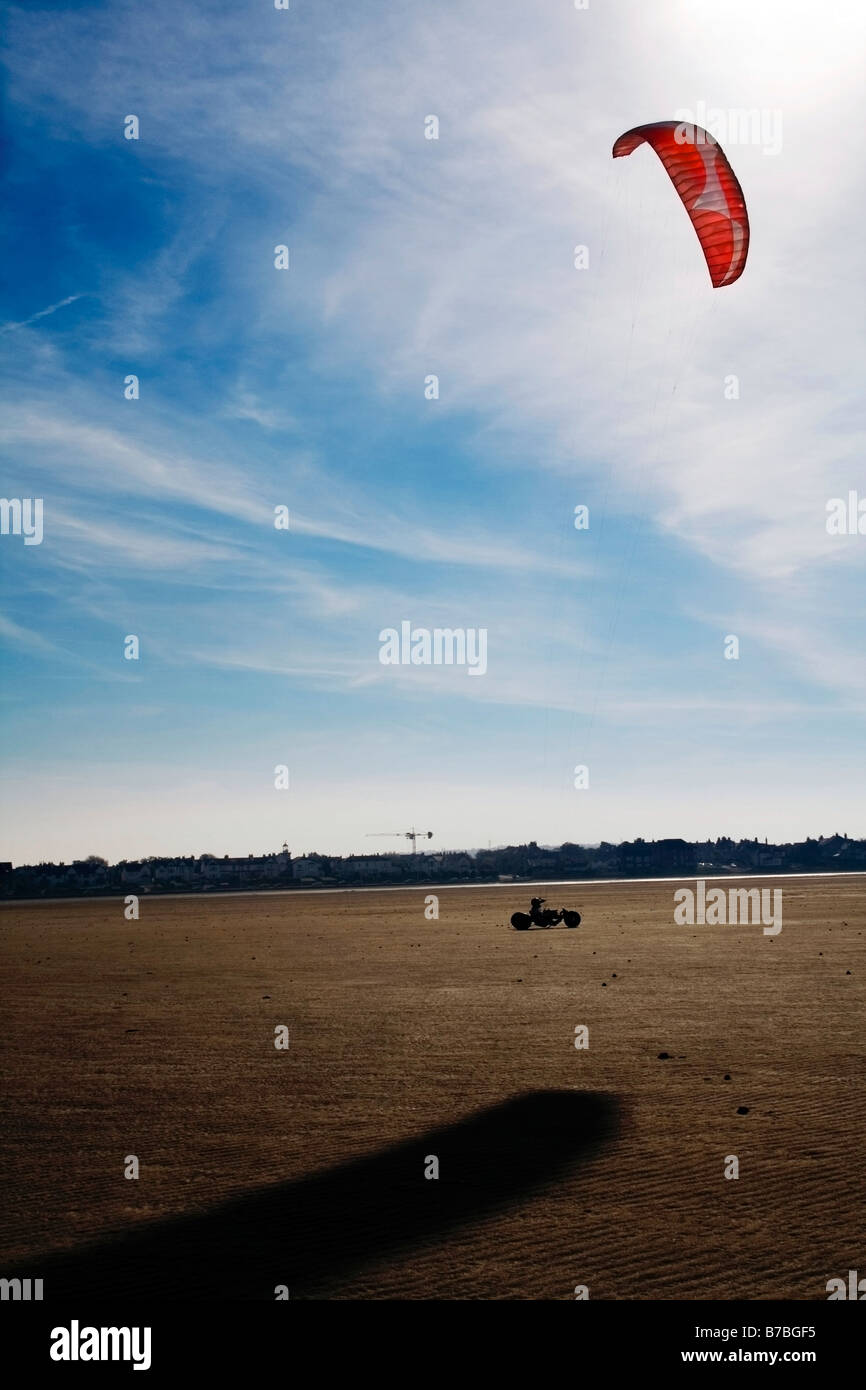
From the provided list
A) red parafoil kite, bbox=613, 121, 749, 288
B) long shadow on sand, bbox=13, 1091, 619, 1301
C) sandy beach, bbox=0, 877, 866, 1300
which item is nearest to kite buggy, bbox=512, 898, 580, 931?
sandy beach, bbox=0, 877, 866, 1300

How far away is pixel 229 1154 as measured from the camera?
1098cm

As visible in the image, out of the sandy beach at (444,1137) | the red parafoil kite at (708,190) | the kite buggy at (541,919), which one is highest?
the red parafoil kite at (708,190)

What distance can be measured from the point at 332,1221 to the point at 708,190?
759 inches

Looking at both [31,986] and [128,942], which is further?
[128,942]

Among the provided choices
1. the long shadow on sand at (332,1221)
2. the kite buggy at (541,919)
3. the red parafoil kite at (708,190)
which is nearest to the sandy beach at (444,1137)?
the long shadow on sand at (332,1221)

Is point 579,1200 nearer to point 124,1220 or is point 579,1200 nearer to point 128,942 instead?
point 124,1220

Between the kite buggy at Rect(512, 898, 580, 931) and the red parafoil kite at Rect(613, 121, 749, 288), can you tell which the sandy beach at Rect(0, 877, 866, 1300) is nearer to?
the red parafoil kite at Rect(613, 121, 749, 288)

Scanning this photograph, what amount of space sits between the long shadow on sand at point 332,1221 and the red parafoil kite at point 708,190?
16.7 meters

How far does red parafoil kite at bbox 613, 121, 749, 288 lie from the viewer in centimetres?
2003

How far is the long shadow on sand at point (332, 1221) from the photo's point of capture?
766 centimetres

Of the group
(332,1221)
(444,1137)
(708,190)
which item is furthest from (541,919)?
(332,1221)

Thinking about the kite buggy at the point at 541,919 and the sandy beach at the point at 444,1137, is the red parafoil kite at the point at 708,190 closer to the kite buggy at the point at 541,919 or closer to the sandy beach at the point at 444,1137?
the sandy beach at the point at 444,1137

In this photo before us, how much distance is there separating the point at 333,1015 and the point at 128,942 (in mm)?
27091
